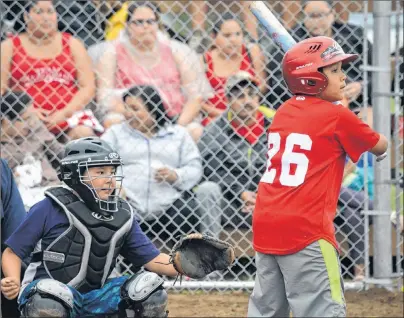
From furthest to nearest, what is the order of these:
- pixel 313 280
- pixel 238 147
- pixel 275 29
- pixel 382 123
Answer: pixel 238 147
pixel 382 123
pixel 275 29
pixel 313 280

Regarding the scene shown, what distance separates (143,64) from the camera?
6.71 m

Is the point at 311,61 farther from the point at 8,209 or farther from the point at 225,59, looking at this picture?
the point at 225,59

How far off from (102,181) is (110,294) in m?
0.52

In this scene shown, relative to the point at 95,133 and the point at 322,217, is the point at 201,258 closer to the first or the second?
the point at 322,217

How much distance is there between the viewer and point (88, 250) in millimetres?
4148

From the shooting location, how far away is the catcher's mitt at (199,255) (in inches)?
161

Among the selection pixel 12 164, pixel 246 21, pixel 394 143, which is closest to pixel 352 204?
pixel 394 143

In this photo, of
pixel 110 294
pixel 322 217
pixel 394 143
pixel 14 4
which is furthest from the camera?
pixel 14 4

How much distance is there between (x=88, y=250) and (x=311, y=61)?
4.25 ft

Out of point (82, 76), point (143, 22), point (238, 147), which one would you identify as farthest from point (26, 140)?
point (238, 147)

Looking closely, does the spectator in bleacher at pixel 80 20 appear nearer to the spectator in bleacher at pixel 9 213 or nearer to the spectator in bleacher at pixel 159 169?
the spectator in bleacher at pixel 159 169

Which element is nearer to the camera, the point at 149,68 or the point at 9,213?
the point at 9,213

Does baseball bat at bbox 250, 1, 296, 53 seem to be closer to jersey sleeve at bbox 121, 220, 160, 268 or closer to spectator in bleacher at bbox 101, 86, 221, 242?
jersey sleeve at bbox 121, 220, 160, 268

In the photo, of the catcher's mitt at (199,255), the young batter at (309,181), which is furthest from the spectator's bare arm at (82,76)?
the young batter at (309,181)
